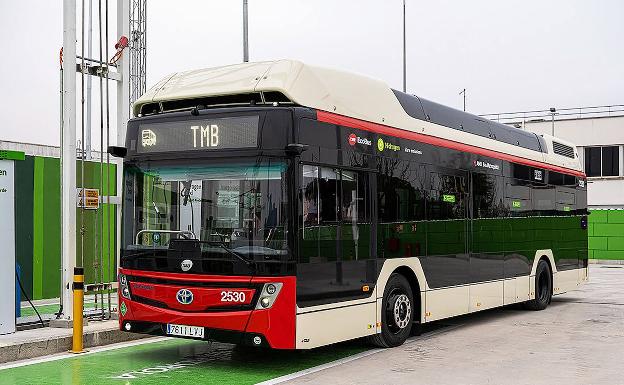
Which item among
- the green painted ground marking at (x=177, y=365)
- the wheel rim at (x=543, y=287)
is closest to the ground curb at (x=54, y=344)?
the green painted ground marking at (x=177, y=365)

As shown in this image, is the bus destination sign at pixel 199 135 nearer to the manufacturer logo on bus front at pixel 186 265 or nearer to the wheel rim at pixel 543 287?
the manufacturer logo on bus front at pixel 186 265

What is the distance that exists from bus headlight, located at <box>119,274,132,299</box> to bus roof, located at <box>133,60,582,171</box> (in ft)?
6.60

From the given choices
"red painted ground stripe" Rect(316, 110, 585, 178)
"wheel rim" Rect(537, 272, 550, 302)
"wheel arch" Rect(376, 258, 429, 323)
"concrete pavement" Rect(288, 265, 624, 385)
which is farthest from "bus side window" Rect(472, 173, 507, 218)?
→ "wheel rim" Rect(537, 272, 550, 302)

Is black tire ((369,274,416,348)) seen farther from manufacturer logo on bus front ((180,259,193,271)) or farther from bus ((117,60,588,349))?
manufacturer logo on bus front ((180,259,193,271))

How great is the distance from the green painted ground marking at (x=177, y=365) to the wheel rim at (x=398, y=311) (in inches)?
19.5

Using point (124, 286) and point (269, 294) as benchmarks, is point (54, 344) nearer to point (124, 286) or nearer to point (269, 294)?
point (124, 286)

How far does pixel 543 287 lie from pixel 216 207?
9600mm

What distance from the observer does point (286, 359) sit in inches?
383

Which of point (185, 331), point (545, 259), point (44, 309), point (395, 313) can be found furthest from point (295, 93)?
point (545, 259)

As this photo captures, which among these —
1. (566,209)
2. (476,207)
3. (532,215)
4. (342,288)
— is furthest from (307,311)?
(566,209)

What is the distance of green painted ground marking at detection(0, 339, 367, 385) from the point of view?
840 cm

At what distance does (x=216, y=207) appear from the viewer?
864cm

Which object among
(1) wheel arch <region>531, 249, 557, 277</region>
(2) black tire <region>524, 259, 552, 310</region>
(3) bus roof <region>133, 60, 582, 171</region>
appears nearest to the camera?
(3) bus roof <region>133, 60, 582, 171</region>

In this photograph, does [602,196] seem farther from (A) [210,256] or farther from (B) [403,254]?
(A) [210,256]
